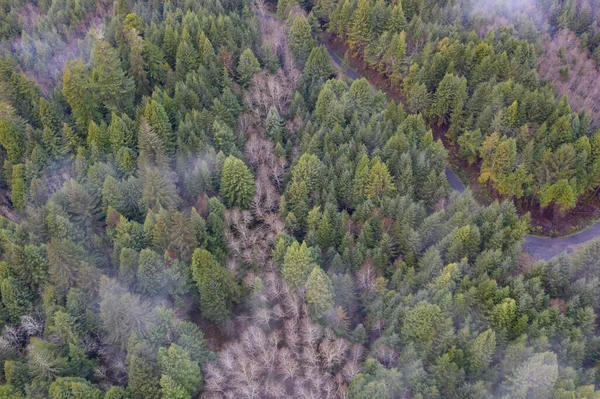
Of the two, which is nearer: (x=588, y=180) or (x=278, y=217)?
(x=278, y=217)

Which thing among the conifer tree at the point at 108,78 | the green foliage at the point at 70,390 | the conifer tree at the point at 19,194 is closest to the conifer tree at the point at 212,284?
the green foliage at the point at 70,390

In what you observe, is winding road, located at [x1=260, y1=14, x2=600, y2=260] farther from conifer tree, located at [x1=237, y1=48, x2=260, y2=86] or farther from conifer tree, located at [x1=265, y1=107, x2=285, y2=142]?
conifer tree, located at [x1=237, y1=48, x2=260, y2=86]

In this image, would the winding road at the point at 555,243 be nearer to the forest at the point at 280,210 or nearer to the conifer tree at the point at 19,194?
the forest at the point at 280,210

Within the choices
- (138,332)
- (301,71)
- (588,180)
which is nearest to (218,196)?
(138,332)

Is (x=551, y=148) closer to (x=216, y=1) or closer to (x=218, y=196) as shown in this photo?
(x=218, y=196)

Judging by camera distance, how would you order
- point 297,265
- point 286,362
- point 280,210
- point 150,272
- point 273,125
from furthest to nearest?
point 273,125
point 280,210
point 297,265
point 150,272
point 286,362

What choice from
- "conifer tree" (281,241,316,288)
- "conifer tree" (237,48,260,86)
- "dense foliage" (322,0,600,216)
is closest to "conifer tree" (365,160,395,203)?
"conifer tree" (281,241,316,288)

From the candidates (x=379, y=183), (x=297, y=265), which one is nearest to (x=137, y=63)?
(x=379, y=183)

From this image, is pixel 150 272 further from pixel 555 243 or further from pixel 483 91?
pixel 555 243
